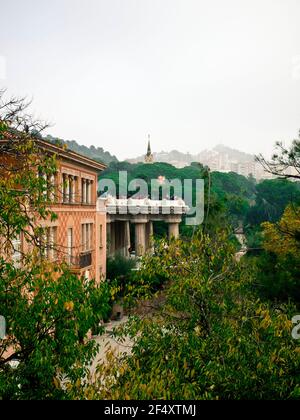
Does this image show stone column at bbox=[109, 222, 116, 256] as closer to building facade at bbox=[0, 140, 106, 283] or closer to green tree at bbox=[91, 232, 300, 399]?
building facade at bbox=[0, 140, 106, 283]

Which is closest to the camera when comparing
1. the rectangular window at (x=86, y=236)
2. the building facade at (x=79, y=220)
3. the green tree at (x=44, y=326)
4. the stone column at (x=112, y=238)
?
the green tree at (x=44, y=326)

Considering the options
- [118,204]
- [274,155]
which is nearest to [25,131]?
[274,155]

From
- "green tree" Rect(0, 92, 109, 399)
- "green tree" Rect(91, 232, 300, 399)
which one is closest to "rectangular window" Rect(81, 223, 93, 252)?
"green tree" Rect(91, 232, 300, 399)

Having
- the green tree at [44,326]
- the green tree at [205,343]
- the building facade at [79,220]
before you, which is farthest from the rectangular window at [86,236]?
the green tree at [44,326]

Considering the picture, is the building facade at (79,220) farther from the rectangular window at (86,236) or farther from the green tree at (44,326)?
the green tree at (44,326)

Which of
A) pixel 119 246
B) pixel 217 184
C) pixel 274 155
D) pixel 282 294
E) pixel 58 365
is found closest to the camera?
pixel 58 365

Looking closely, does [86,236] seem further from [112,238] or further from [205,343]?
[205,343]

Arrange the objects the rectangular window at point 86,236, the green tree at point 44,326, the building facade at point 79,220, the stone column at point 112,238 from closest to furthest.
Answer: the green tree at point 44,326 < the building facade at point 79,220 < the rectangular window at point 86,236 < the stone column at point 112,238

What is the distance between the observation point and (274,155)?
45.7 feet

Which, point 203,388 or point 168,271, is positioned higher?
point 168,271

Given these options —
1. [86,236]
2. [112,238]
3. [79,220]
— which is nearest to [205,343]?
[79,220]

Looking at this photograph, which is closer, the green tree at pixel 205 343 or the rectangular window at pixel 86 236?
the green tree at pixel 205 343
